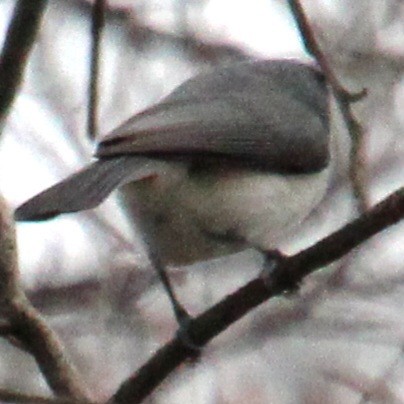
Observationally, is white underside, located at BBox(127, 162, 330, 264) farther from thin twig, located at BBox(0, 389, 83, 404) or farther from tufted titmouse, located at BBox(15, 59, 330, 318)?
thin twig, located at BBox(0, 389, 83, 404)

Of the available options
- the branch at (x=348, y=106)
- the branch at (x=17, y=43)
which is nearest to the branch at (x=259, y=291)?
the branch at (x=348, y=106)

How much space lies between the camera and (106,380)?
475 cm

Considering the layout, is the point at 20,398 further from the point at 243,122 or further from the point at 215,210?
the point at 243,122

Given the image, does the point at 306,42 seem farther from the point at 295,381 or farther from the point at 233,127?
the point at 295,381

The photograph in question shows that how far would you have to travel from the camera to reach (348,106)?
2.86m

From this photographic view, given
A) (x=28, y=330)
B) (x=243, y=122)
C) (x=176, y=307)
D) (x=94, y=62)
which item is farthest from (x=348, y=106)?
(x=28, y=330)

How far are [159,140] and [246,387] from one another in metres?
2.04

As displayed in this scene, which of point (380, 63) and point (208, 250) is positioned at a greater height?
point (208, 250)

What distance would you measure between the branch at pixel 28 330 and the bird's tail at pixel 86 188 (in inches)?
5.7

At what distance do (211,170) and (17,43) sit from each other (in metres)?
0.98

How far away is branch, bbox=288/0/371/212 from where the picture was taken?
108 inches

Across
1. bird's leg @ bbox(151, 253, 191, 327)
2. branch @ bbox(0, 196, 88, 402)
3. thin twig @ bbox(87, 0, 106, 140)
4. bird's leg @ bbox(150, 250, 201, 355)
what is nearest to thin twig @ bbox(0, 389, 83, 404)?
branch @ bbox(0, 196, 88, 402)

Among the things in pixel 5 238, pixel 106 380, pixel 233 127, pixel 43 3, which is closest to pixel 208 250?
pixel 233 127

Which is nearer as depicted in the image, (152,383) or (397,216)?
(397,216)
